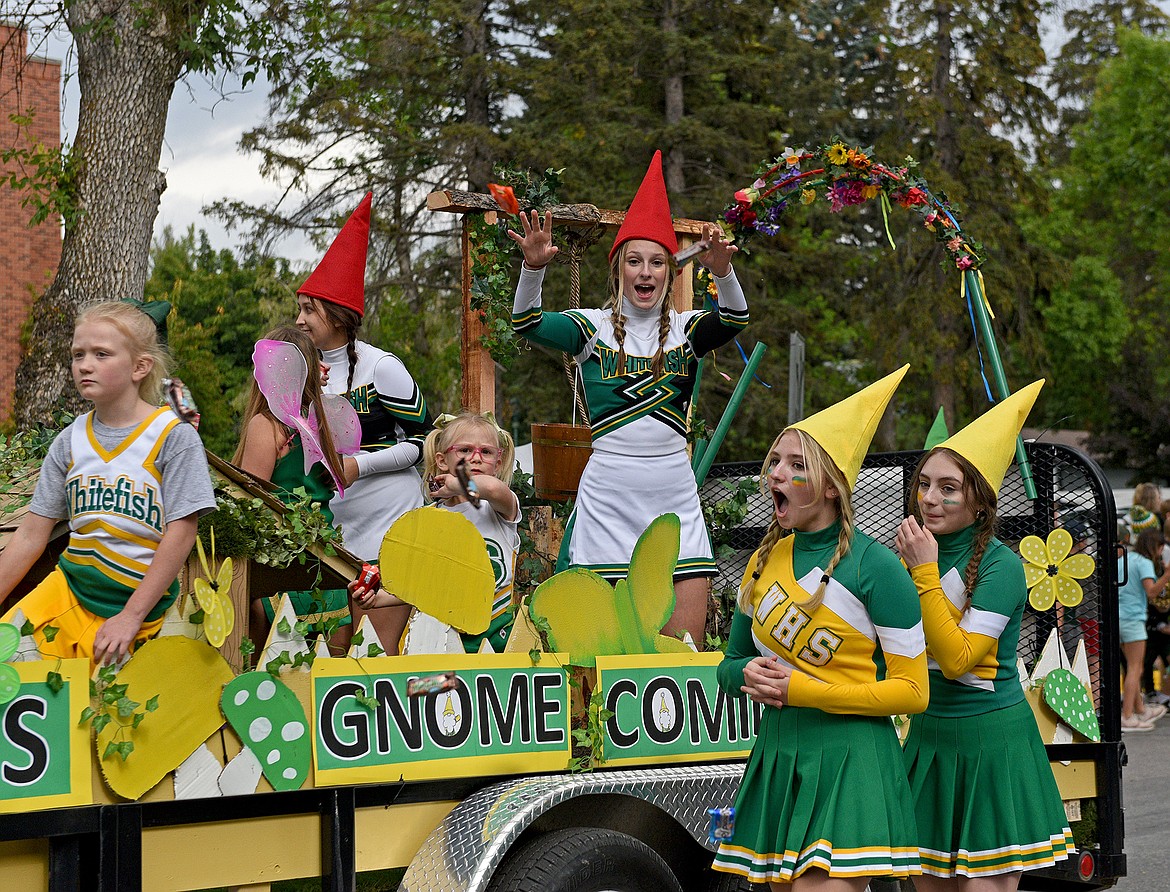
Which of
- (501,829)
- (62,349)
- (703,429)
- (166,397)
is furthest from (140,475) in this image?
(62,349)

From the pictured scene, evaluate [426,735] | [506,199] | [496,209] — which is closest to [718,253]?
[506,199]

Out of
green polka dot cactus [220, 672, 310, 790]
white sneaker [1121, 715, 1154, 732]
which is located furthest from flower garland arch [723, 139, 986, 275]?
white sneaker [1121, 715, 1154, 732]

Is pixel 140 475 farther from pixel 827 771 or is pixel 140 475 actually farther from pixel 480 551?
pixel 827 771

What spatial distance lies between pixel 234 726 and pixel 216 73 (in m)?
7.78

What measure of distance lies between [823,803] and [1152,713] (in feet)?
30.6

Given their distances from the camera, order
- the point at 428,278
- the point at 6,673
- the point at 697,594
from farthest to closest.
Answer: the point at 428,278 < the point at 697,594 < the point at 6,673

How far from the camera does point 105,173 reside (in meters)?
9.23

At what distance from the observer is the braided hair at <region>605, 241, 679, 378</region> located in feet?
14.1

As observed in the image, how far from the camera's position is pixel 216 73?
951cm

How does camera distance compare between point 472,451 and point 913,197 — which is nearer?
point 472,451

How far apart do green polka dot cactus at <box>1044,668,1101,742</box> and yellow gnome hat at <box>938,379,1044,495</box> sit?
2.86 feet

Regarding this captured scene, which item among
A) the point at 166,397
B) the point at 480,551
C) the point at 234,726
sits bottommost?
the point at 234,726

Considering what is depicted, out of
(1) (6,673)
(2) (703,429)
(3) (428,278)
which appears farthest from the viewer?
(3) (428,278)

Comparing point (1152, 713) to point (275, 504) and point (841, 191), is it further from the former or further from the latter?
point (275, 504)
